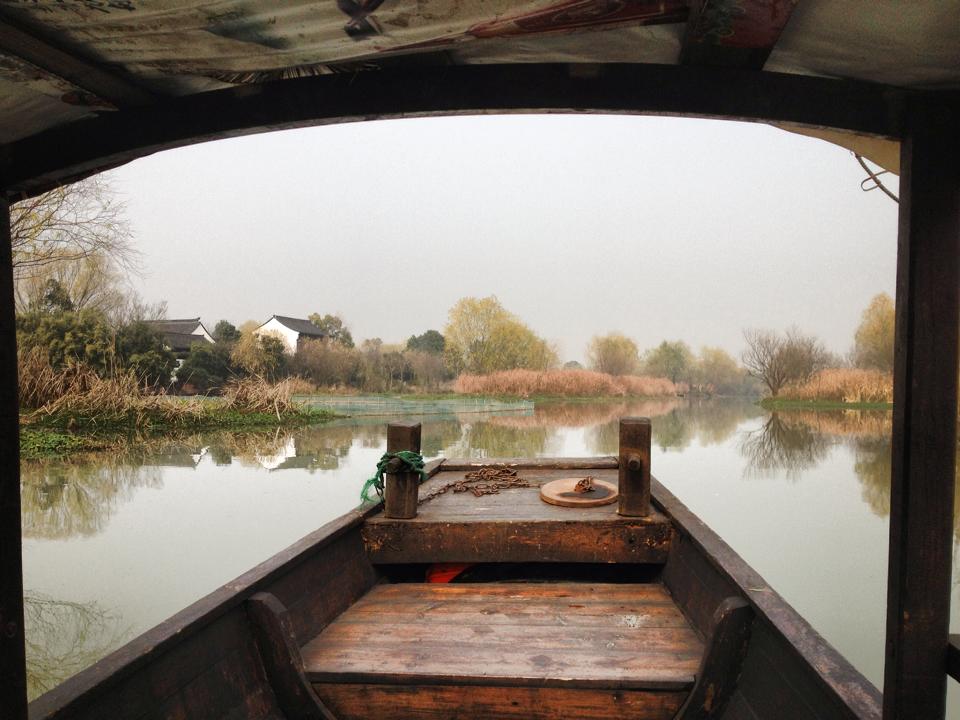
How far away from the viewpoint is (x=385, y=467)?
2789 mm

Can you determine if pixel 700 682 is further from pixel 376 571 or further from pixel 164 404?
pixel 164 404

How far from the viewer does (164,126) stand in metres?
1.35

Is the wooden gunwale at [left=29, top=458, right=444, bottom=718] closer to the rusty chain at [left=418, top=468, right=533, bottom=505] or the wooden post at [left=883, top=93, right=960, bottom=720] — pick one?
the rusty chain at [left=418, top=468, right=533, bottom=505]

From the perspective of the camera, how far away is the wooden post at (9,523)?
1134 millimetres

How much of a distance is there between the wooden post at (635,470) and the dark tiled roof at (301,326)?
2464 centimetres

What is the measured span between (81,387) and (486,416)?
916cm

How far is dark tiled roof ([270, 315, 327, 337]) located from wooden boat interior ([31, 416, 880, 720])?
24622 mm

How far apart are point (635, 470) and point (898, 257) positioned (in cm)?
177

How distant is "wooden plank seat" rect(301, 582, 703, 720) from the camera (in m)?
1.74

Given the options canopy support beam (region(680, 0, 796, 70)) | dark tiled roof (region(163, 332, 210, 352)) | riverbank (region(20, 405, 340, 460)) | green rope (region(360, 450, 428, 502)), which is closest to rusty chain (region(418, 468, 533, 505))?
green rope (region(360, 450, 428, 502))

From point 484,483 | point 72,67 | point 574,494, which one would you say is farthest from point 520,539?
point 72,67

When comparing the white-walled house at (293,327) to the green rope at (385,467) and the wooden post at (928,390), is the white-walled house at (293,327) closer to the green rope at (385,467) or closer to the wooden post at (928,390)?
the green rope at (385,467)

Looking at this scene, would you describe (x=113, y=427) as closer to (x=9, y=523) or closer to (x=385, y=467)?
(x=385, y=467)

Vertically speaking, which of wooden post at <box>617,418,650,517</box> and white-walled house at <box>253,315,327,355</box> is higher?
white-walled house at <box>253,315,327,355</box>
